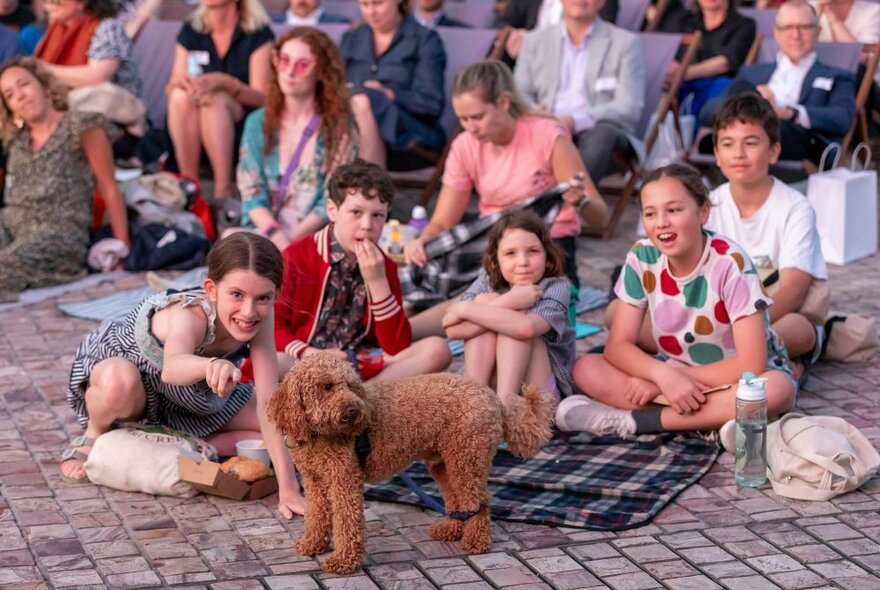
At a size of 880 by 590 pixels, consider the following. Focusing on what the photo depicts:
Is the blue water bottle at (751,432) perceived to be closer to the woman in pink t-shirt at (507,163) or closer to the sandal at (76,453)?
the woman in pink t-shirt at (507,163)

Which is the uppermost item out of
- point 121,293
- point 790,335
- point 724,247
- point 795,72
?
point 795,72

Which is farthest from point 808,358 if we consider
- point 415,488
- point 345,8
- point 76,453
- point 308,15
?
point 345,8

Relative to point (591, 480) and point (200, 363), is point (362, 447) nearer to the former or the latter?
point (200, 363)

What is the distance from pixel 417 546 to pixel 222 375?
0.75 metres

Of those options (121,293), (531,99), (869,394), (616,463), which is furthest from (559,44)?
(616,463)

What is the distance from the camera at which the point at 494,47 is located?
8.86 meters

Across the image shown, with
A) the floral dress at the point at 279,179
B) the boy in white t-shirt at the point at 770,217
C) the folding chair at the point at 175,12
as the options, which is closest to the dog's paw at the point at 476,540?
the boy in white t-shirt at the point at 770,217

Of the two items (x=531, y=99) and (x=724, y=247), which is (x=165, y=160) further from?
(x=724, y=247)

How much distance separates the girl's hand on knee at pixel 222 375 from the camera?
369 cm

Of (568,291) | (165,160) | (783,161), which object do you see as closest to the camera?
(568,291)

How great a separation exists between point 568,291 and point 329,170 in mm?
2183

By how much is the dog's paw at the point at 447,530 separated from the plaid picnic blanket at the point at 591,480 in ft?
0.75

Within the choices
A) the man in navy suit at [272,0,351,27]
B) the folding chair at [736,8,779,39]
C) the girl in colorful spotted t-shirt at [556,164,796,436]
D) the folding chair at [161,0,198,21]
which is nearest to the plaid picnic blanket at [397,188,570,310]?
the girl in colorful spotted t-shirt at [556,164,796,436]

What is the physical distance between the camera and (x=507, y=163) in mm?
6191
